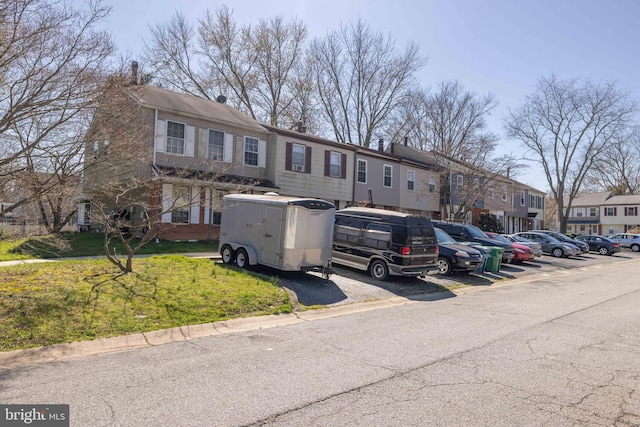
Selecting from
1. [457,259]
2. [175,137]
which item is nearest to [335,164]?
[175,137]

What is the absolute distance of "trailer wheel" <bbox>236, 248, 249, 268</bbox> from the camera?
496 inches

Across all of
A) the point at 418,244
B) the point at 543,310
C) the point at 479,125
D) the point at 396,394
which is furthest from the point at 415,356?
the point at 479,125

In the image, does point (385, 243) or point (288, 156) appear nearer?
point (385, 243)

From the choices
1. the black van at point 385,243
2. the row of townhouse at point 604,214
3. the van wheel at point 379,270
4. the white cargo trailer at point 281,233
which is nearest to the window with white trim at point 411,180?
the black van at point 385,243

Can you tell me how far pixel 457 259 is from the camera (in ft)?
51.1

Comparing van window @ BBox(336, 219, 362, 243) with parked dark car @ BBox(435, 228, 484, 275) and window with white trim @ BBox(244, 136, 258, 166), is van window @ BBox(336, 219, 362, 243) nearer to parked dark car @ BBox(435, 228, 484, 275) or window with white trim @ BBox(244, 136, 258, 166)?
parked dark car @ BBox(435, 228, 484, 275)

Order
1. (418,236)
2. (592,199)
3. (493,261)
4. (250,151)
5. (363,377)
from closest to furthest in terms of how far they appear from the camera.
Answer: (363,377)
(418,236)
(493,261)
(250,151)
(592,199)

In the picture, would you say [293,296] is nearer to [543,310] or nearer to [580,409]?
[543,310]

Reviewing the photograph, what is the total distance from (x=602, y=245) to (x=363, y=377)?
3565 cm

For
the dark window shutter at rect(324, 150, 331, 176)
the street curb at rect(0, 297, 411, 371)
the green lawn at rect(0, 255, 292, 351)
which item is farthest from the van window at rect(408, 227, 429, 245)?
the dark window shutter at rect(324, 150, 331, 176)

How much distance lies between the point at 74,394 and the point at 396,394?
11.3ft

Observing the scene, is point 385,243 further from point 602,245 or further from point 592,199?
point 592,199

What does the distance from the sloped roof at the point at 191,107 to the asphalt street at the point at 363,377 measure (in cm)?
1498

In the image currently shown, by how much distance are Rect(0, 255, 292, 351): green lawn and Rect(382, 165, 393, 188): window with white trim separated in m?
21.6
